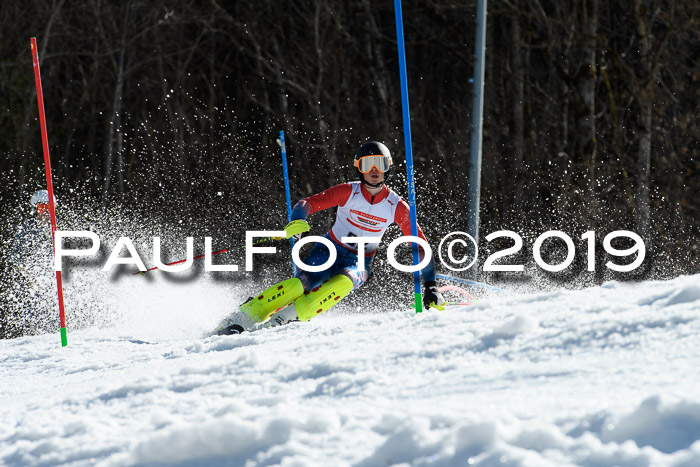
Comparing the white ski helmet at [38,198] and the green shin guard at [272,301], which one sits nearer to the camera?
the green shin guard at [272,301]

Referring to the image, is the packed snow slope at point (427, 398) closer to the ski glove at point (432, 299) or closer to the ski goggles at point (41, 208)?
the ski glove at point (432, 299)

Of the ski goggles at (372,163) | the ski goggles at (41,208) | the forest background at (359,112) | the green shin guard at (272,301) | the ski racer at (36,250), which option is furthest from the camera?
the forest background at (359,112)

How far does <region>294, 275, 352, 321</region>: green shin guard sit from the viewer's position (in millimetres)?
5582

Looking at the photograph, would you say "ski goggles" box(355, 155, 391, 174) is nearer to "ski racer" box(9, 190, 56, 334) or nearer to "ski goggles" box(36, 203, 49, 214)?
"ski racer" box(9, 190, 56, 334)

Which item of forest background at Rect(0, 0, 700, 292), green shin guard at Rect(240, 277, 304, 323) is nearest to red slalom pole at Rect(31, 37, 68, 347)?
green shin guard at Rect(240, 277, 304, 323)

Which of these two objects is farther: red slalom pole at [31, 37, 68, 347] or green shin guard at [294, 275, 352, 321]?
red slalom pole at [31, 37, 68, 347]

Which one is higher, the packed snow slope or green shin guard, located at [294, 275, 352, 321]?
the packed snow slope

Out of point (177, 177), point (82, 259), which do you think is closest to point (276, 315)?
point (82, 259)

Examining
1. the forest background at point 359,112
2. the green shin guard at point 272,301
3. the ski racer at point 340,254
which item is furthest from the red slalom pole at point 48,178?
the forest background at point 359,112

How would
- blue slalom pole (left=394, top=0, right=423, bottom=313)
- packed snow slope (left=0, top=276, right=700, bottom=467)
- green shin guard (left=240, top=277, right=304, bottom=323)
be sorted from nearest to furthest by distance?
packed snow slope (left=0, top=276, right=700, bottom=467) → blue slalom pole (left=394, top=0, right=423, bottom=313) → green shin guard (left=240, top=277, right=304, bottom=323)

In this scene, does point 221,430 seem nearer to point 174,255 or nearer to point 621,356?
point 621,356

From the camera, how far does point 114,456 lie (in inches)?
94.6

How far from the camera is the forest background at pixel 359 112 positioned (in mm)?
12797

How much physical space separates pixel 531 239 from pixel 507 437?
1034 cm
